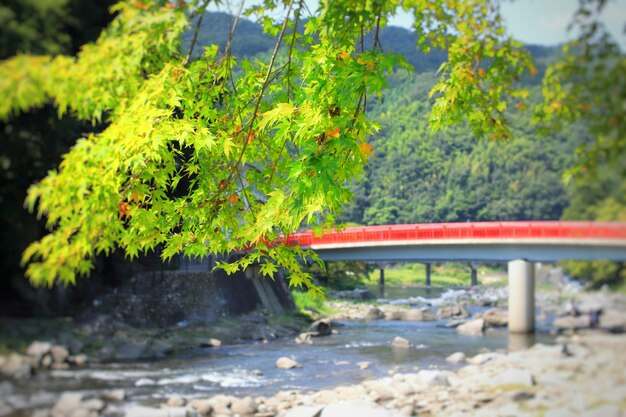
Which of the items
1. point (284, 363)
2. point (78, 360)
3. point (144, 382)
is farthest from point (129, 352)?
point (284, 363)

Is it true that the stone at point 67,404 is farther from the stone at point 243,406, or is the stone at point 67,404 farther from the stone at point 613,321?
the stone at point 613,321

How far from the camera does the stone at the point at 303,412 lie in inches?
212

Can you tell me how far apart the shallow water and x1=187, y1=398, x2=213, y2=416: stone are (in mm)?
133

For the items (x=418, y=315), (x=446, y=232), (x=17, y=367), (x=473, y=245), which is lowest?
(x=418, y=315)

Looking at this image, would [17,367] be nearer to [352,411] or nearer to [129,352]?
[129,352]

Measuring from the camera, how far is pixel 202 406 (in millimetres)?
5508

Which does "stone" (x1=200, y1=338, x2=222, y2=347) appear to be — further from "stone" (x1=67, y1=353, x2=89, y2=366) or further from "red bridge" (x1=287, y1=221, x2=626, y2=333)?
"stone" (x1=67, y1=353, x2=89, y2=366)

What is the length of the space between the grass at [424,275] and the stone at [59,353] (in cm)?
320

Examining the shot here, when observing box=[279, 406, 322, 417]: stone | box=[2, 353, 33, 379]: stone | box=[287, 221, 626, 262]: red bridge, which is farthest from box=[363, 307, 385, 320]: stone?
box=[2, 353, 33, 379]: stone

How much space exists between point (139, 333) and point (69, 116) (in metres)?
2.60

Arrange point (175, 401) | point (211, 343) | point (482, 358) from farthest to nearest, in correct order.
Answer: point (211, 343), point (482, 358), point (175, 401)

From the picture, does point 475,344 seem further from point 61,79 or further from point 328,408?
point 61,79

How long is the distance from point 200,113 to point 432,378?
345 centimetres

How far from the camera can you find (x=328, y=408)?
215 inches
